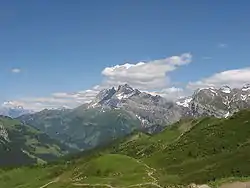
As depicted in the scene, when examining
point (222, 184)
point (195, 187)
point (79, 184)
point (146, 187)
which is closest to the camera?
point (195, 187)

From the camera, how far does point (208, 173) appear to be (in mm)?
196375

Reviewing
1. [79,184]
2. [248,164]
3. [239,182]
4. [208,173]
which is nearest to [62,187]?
[79,184]

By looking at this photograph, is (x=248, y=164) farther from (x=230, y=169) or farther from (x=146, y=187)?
(x=146, y=187)

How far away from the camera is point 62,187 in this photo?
195 metres

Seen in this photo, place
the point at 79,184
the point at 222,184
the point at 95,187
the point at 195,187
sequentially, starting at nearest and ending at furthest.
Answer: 1. the point at 195,187
2. the point at 222,184
3. the point at 95,187
4. the point at 79,184

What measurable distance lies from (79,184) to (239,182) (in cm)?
12136

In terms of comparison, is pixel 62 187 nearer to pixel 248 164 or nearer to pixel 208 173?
pixel 208 173

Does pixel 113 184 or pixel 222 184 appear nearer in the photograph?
pixel 222 184

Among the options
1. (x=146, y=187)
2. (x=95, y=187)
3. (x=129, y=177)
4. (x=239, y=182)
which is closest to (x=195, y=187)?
(x=239, y=182)

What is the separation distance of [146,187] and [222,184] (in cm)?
8622

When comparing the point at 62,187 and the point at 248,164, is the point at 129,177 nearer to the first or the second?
the point at 62,187

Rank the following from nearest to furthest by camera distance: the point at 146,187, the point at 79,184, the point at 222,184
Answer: the point at 222,184 → the point at 146,187 → the point at 79,184

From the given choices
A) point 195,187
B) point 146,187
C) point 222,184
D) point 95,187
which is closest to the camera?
point 195,187

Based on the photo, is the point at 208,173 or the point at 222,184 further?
the point at 208,173
